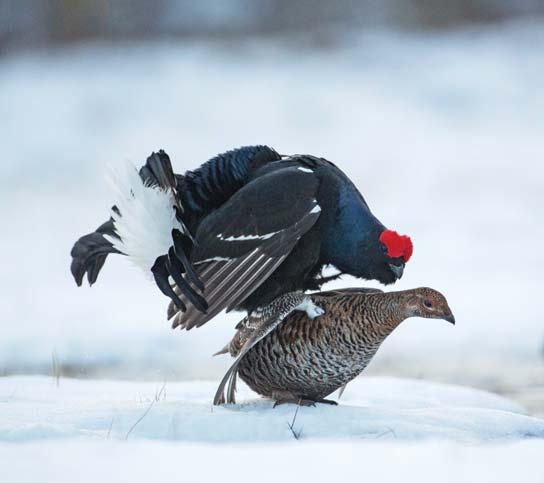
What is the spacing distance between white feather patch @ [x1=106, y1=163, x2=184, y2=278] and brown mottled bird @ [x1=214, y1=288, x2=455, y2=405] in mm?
406

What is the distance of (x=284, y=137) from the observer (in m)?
8.99

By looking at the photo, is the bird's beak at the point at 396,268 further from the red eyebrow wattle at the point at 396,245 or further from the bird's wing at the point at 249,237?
the bird's wing at the point at 249,237

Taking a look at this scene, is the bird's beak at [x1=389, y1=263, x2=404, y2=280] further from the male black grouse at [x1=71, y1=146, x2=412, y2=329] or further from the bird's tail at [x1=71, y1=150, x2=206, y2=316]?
the bird's tail at [x1=71, y1=150, x2=206, y2=316]

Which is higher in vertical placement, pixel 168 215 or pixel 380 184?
pixel 168 215

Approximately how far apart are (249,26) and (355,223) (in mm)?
8373

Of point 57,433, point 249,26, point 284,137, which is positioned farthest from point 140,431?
point 249,26

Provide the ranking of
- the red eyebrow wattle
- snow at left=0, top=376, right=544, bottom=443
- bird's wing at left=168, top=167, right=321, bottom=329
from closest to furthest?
snow at left=0, top=376, right=544, bottom=443 → bird's wing at left=168, top=167, right=321, bottom=329 → the red eyebrow wattle

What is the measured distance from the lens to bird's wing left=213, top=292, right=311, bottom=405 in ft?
10.2

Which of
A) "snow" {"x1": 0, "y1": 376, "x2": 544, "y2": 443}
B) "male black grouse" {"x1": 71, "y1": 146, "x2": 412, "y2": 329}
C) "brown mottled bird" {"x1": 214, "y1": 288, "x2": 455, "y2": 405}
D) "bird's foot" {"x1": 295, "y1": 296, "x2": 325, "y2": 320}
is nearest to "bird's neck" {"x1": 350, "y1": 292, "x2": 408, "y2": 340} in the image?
"brown mottled bird" {"x1": 214, "y1": 288, "x2": 455, "y2": 405}

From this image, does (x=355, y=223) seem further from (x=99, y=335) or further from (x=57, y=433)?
(x=99, y=335)

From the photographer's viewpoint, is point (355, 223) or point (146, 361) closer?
point (355, 223)

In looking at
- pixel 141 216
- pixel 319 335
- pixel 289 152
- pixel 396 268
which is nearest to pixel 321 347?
pixel 319 335

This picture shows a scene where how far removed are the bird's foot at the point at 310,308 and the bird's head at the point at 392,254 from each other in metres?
0.44

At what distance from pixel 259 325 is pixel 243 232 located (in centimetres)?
36
